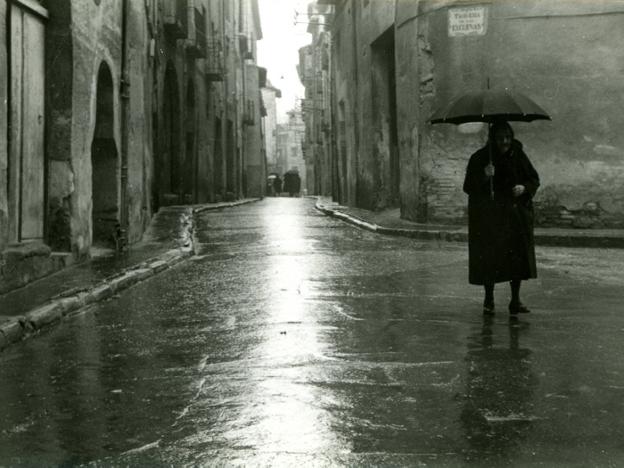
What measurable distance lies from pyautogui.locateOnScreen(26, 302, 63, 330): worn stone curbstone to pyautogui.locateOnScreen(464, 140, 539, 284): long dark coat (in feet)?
10.7

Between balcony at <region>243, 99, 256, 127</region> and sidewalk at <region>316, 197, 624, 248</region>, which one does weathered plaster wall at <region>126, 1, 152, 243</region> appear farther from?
balcony at <region>243, 99, 256, 127</region>

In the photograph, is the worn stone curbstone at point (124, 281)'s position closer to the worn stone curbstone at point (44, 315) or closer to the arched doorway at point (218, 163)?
the worn stone curbstone at point (44, 315)

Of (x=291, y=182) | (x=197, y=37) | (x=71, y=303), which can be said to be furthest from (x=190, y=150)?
(x=291, y=182)

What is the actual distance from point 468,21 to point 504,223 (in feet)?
32.2

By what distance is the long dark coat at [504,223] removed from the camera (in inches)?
260

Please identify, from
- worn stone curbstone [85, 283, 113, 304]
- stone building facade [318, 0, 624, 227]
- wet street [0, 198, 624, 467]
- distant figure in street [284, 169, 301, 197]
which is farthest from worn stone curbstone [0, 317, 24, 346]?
distant figure in street [284, 169, 301, 197]

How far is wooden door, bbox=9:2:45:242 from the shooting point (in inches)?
324

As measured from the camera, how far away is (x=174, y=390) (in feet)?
14.0

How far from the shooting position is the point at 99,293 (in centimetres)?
750

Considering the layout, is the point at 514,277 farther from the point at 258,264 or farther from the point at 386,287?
the point at 258,264

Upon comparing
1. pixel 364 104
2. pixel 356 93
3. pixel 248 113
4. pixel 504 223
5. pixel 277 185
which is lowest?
pixel 504 223

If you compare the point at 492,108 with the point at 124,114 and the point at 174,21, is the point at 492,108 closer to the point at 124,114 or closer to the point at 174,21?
the point at 124,114

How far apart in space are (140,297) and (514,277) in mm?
3420

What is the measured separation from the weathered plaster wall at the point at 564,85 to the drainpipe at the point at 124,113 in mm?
6486
